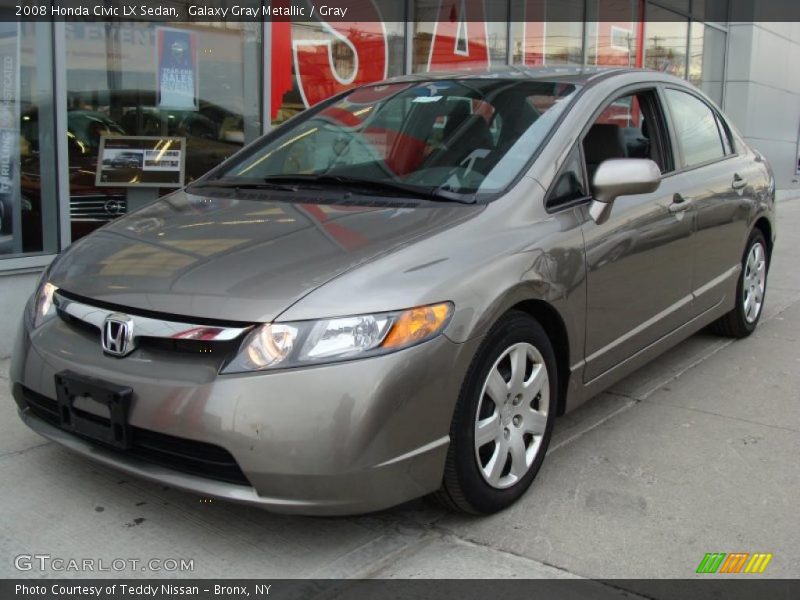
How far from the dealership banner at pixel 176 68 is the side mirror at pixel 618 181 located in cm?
410

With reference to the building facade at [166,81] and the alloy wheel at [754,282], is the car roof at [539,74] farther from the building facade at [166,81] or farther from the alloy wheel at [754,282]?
the alloy wheel at [754,282]

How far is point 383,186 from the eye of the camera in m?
3.49

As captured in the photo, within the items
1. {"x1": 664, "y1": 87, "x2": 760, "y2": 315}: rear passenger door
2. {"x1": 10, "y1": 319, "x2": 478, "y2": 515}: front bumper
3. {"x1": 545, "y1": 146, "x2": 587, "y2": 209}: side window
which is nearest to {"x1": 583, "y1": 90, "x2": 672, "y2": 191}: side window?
{"x1": 664, "y1": 87, "x2": 760, "y2": 315}: rear passenger door

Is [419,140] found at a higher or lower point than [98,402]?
higher

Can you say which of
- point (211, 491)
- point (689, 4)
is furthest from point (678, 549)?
point (689, 4)

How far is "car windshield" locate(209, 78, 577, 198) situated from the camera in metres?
3.48

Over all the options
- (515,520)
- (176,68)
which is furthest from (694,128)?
(176,68)

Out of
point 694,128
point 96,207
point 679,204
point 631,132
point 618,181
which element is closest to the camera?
point 618,181

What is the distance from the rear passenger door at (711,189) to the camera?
449 cm

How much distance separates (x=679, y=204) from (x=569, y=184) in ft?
3.11

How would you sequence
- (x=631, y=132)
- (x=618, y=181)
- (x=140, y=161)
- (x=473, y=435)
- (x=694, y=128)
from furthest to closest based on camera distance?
(x=140, y=161), (x=694, y=128), (x=631, y=132), (x=618, y=181), (x=473, y=435)

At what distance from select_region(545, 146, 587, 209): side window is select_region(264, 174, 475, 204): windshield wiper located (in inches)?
15.3

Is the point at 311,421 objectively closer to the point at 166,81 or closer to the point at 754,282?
the point at 754,282

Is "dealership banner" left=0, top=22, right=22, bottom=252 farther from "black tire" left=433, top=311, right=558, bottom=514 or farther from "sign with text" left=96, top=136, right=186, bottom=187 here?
"black tire" left=433, top=311, right=558, bottom=514
